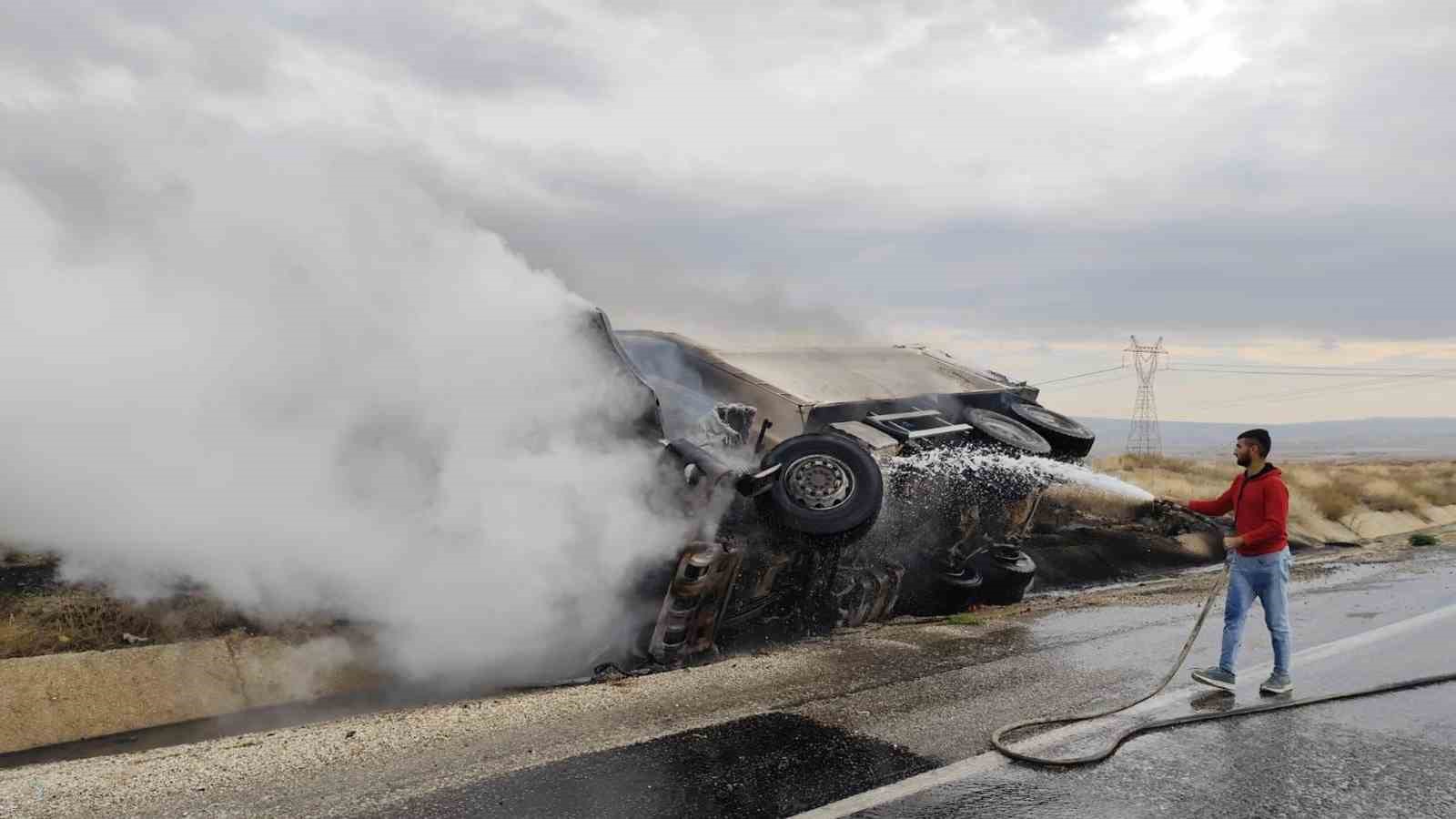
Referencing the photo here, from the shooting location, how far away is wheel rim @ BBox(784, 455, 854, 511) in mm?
7648

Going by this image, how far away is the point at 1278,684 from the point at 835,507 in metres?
3.05

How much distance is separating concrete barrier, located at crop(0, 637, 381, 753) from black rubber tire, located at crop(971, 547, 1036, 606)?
18.6 ft

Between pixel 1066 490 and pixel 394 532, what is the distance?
12.1 metres

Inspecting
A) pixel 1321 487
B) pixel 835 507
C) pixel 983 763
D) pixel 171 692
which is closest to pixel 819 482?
pixel 835 507

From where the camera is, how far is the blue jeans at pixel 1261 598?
5.63 metres

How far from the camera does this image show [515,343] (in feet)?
24.8

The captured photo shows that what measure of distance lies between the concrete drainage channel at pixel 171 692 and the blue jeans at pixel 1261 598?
16.8ft

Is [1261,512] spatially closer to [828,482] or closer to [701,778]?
[828,482]

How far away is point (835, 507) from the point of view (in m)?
7.59

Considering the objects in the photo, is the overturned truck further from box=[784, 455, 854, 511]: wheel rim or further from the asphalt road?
the asphalt road

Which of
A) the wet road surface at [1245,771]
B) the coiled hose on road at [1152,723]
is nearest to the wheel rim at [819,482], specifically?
the coiled hose on road at [1152,723]

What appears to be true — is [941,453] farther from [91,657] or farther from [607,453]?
[91,657]

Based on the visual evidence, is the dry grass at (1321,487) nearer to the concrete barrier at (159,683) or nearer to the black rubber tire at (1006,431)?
the black rubber tire at (1006,431)

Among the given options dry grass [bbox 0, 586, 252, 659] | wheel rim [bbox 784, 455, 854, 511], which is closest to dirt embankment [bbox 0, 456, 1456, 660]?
dry grass [bbox 0, 586, 252, 659]
